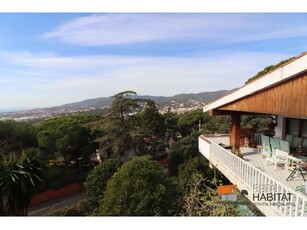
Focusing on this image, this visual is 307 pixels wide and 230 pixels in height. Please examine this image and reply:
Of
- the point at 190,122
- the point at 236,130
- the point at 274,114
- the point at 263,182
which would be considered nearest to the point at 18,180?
the point at 236,130

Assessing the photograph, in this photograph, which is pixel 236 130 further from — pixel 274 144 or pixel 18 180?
pixel 18 180

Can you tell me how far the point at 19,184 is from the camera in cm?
965

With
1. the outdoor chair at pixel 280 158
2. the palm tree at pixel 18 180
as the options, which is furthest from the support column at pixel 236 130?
the palm tree at pixel 18 180

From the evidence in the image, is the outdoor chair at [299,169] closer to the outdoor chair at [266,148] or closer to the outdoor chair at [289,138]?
the outdoor chair at [266,148]

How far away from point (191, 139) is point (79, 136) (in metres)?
12.8

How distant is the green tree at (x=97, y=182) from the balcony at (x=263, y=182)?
7502 mm

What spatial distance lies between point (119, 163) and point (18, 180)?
689 cm

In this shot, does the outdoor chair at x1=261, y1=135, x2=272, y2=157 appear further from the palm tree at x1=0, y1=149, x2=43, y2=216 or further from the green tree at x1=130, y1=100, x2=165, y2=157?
the green tree at x1=130, y1=100, x2=165, y2=157

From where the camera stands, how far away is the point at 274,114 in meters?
6.61

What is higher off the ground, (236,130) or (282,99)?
(282,99)

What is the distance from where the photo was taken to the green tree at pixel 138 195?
28.3 feet
